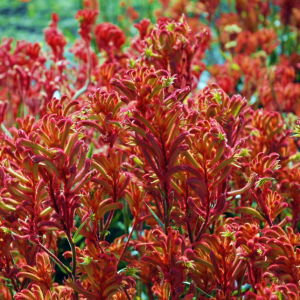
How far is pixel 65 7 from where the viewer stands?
3973mm

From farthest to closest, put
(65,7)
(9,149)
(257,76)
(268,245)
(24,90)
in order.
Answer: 1. (65,7)
2. (257,76)
3. (24,90)
4. (9,149)
5. (268,245)

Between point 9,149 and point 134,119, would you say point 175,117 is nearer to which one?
point 134,119

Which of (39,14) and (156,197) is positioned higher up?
(39,14)

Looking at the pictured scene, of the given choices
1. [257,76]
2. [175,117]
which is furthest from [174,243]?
[257,76]

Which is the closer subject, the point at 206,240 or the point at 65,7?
the point at 206,240

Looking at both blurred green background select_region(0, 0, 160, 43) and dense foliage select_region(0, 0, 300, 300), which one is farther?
blurred green background select_region(0, 0, 160, 43)

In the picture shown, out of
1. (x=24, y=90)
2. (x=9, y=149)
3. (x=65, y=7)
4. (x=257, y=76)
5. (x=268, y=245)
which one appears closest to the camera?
(x=268, y=245)

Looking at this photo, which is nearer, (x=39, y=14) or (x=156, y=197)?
(x=156, y=197)

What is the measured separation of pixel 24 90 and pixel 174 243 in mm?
800

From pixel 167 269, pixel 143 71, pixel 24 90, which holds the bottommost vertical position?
pixel 167 269

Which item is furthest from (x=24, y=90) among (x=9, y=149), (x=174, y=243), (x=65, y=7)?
(x=65, y=7)

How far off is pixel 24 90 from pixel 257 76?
0.89 metres

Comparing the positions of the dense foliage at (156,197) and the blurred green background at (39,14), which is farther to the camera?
the blurred green background at (39,14)

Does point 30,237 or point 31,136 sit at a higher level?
point 31,136
